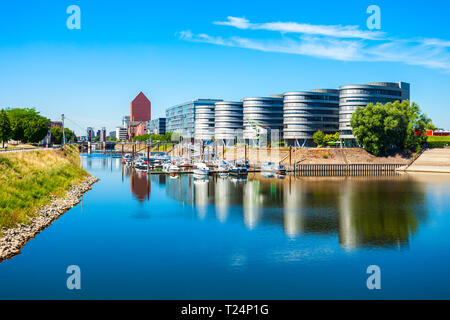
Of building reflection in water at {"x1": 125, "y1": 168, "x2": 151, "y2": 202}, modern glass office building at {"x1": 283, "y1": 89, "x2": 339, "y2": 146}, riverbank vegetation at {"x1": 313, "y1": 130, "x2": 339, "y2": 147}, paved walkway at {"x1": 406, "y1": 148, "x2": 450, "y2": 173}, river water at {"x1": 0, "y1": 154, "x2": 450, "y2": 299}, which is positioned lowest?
river water at {"x1": 0, "y1": 154, "x2": 450, "y2": 299}

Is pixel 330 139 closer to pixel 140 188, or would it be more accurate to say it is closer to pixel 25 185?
pixel 140 188

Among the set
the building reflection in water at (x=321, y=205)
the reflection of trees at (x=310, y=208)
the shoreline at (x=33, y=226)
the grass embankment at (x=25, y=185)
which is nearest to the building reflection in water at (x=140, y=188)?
the building reflection in water at (x=321, y=205)

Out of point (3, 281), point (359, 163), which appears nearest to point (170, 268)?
point (3, 281)

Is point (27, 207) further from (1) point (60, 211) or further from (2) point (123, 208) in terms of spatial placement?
(2) point (123, 208)

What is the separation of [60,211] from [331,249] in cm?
3317

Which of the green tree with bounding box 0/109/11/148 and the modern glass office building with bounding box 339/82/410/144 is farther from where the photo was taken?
the modern glass office building with bounding box 339/82/410/144

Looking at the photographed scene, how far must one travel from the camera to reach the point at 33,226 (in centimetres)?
4062

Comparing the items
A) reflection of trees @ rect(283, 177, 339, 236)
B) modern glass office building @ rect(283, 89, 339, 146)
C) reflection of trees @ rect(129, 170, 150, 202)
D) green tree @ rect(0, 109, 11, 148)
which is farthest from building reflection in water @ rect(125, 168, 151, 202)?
modern glass office building @ rect(283, 89, 339, 146)

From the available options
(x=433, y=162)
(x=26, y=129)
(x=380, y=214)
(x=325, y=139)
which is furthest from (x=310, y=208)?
(x=325, y=139)

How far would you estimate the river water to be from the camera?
90.7 ft

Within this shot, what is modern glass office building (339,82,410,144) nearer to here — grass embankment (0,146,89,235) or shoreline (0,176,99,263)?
grass embankment (0,146,89,235)

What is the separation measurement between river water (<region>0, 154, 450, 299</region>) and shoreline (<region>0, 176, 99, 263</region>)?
87 centimetres

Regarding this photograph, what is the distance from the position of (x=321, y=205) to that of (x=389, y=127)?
7628 centimetres

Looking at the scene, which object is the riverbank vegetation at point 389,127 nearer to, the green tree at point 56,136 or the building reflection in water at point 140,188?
the building reflection in water at point 140,188
